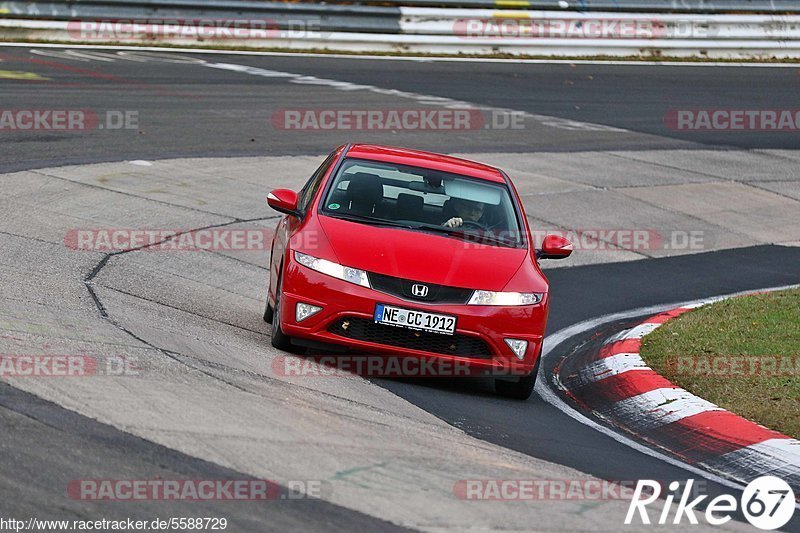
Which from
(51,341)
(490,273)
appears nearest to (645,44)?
(490,273)

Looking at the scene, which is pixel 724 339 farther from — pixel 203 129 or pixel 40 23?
pixel 40 23

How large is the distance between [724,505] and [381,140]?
12874 mm

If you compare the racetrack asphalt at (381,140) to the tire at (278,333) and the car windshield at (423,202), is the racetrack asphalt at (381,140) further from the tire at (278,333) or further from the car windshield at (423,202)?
the car windshield at (423,202)

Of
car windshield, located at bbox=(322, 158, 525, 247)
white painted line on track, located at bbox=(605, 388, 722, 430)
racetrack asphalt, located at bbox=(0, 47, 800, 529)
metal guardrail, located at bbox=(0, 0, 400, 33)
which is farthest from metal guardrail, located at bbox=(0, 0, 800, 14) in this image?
white painted line on track, located at bbox=(605, 388, 722, 430)

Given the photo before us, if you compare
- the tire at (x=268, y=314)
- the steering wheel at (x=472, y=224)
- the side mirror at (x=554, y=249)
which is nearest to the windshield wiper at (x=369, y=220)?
the steering wheel at (x=472, y=224)

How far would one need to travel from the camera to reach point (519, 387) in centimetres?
859

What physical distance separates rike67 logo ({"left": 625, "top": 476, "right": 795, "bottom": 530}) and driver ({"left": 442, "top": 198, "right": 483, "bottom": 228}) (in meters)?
2.98

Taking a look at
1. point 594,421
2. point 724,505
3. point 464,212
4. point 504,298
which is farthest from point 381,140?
point 724,505

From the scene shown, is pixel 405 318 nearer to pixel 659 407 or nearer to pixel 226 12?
pixel 659 407

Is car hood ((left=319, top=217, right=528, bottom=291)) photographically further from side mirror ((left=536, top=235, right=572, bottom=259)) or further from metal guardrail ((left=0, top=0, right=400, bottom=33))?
metal guardrail ((left=0, top=0, right=400, bottom=33))

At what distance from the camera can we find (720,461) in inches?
291

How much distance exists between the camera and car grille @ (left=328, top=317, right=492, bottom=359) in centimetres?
814

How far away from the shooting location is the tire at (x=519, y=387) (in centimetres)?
853

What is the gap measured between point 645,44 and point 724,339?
20290 millimetres
